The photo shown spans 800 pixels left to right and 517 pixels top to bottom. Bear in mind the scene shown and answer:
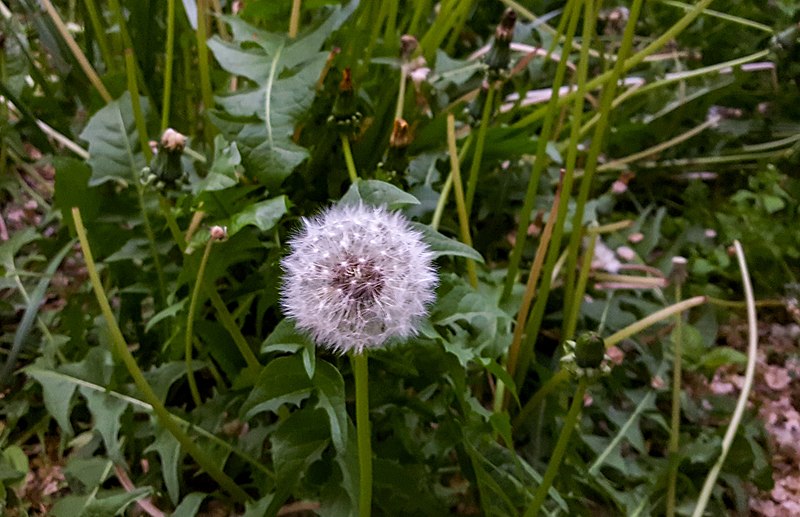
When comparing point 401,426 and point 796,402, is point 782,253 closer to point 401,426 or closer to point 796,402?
point 796,402

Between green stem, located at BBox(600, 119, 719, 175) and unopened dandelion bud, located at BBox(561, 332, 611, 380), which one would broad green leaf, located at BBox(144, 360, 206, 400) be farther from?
green stem, located at BBox(600, 119, 719, 175)

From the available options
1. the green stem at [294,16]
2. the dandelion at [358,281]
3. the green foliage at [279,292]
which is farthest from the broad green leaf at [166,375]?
the green stem at [294,16]

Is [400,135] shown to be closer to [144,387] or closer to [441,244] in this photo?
[441,244]

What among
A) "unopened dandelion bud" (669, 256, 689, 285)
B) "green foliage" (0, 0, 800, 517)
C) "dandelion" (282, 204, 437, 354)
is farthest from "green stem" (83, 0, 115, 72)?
"unopened dandelion bud" (669, 256, 689, 285)

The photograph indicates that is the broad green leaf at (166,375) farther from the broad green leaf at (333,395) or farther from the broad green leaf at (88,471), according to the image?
the broad green leaf at (333,395)

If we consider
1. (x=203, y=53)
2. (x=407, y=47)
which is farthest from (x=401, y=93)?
(x=203, y=53)
